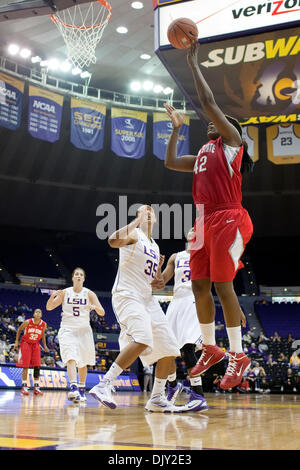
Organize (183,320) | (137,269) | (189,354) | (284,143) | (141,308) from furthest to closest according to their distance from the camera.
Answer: (284,143)
(183,320)
(189,354)
(137,269)
(141,308)

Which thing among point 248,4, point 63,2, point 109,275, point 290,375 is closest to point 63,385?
point 290,375

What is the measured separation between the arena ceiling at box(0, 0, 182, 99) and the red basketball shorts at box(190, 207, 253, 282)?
1285cm

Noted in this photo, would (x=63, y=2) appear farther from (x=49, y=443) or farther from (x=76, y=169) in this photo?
(x=76, y=169)

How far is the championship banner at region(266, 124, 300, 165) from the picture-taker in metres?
15.7

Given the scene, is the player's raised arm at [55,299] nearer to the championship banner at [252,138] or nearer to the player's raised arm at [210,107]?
the player's raised arm at [210,107]

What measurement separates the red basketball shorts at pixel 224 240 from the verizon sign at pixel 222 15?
2.62m

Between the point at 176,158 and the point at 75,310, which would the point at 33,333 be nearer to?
the point at 75,310

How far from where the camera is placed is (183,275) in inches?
287

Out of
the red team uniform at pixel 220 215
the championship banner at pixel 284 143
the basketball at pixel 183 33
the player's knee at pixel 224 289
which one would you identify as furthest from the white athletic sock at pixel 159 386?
the championship banner at pixel 284 143

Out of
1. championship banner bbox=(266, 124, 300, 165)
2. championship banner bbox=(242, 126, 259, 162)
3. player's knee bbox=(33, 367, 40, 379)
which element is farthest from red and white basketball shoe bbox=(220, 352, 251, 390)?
championship banner bbox=(266, 124, 300, 165)

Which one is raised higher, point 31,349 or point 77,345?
point 77,345

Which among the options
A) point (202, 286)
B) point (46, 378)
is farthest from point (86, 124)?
point (202, 286)

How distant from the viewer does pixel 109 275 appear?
29672mm

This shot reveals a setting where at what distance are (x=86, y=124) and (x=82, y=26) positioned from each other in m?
→ 4.50
